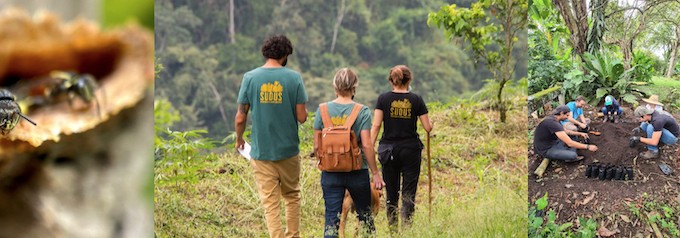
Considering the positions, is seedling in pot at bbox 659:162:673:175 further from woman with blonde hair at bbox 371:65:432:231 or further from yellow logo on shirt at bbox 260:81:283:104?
yellow logo on shirt at bbox 260:81:283:104

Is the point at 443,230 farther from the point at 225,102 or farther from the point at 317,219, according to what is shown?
the point at 225,102

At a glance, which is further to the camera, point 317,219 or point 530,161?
point 317,219

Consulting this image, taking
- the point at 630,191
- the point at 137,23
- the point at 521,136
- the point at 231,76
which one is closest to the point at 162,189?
the point at 521,136

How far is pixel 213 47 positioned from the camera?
50.0ft

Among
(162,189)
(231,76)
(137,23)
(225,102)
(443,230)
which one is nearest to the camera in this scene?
(137,23)

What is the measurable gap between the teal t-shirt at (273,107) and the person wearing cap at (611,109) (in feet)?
4.00

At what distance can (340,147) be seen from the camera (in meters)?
3.25

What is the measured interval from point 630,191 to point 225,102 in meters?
10.2

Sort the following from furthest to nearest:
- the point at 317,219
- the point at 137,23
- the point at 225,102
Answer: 1. the point at 225,102
2. the point at 317,219
3. the point at 137,23

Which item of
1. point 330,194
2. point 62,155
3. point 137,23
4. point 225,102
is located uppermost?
point 137,23

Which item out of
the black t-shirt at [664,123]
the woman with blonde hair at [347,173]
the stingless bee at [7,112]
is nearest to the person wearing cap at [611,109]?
the black t-shirt at [664,123]

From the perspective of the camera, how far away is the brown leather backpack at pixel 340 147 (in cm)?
325

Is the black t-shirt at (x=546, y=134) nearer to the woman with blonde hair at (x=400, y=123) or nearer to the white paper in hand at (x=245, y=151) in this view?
the woman with blonde hair at (x=400, y=123)

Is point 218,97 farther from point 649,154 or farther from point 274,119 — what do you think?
point 649,154
